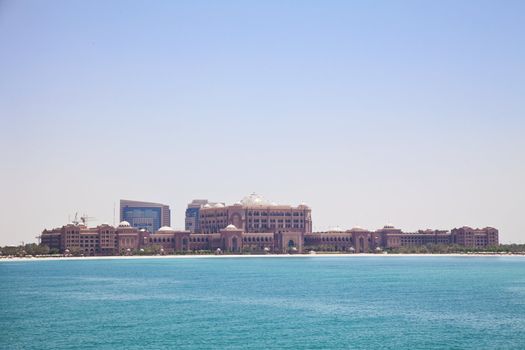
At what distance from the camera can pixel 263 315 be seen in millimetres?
83250

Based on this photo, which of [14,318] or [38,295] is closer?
[14,318]

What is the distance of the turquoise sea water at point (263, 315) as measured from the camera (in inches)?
2621

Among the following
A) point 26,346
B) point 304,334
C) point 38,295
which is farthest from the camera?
point 38,295

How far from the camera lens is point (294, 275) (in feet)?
497

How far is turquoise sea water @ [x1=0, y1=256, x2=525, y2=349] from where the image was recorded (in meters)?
66.6

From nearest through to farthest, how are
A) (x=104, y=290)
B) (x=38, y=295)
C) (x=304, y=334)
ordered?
(x=304, y=334) < (x=38, y=295) < (x=104, y=290)

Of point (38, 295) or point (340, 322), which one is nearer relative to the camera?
point (340, 322)

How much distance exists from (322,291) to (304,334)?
42.3 metres

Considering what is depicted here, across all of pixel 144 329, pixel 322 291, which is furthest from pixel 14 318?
pixel 322 291

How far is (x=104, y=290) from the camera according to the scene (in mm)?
114875

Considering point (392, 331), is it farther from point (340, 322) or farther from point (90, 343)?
point (90, 343)

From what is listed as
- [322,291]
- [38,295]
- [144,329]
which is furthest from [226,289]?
[144,329]

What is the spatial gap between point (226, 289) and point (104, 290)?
59.4 feet

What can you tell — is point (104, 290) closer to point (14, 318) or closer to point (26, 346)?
point (14, 318)
